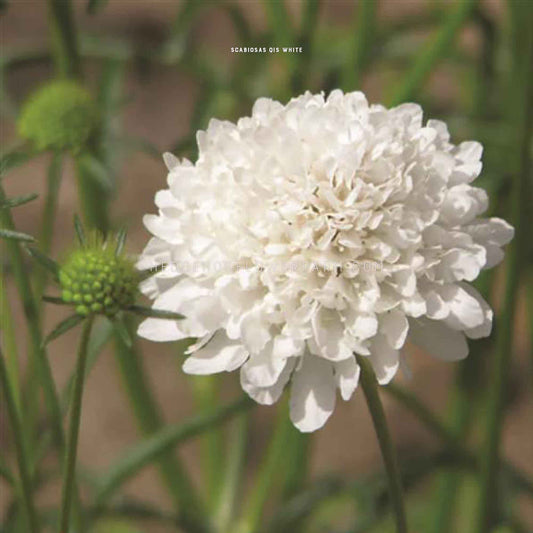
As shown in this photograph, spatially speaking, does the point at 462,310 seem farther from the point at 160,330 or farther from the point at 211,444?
the point at 211,444

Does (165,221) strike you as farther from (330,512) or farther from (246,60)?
(330,512)

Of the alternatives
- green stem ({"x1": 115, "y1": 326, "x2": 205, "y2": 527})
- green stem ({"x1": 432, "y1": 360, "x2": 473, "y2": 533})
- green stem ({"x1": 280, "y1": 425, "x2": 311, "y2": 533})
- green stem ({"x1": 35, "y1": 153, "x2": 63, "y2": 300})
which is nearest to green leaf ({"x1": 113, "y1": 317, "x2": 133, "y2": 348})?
green stem ({"x1": 35, "y1": 153, "x2": 63, "y2": 300})

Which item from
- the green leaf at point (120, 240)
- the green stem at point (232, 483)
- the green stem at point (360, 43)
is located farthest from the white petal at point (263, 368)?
the green stem at point (232, 483)

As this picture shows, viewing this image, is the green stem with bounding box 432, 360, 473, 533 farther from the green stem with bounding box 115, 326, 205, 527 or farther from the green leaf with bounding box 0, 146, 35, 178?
the green leaf with bounding box 0, 146, 35, 178

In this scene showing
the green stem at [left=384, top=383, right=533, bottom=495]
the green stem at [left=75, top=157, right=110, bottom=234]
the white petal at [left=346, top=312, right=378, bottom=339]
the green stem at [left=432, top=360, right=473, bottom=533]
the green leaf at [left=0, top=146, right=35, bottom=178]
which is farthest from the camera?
the green stem at [left=432, top=360, right=473, bottom=533]

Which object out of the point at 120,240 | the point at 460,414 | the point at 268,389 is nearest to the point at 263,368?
the point at 268,389

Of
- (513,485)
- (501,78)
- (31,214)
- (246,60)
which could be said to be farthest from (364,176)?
(31,214)
